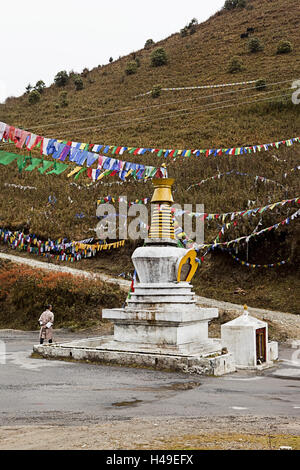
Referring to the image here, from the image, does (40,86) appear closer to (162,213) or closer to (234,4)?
(234,4)

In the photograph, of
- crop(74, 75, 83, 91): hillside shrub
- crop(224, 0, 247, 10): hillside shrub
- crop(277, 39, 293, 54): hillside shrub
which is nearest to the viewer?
crop(277, 39, 293, 54): hillside shrub

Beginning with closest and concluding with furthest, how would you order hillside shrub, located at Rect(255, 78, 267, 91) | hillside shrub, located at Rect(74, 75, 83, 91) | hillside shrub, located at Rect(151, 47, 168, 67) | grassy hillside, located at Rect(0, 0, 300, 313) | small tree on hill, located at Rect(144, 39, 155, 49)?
grassy hillside, located at Rect(0, 0, 300, 313) < hillside shrub, located at Rect(255, 78, 267, 91) < hillside shrub, located at Rect(151, 47, 168, 67) < hillside shrub, located at Rect(74, 75, 83, 91) < small tree on hill, located at Rect(144, 39, 155, 49)

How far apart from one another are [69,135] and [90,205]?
1835cm

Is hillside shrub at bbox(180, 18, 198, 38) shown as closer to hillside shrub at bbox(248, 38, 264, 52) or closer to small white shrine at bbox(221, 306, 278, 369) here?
hillside shrub at bbox(248, 38, 264, 52)

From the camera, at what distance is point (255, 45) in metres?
66.9

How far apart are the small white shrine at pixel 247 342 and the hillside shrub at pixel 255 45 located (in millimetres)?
61093

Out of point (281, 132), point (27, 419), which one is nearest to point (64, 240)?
point (281, 132)

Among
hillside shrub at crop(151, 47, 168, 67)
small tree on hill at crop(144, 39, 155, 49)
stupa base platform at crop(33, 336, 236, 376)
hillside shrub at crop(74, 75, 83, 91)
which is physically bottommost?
stupa base platform at crop(33, 336, 236, 376)

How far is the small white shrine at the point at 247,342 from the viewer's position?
1240 centimetres

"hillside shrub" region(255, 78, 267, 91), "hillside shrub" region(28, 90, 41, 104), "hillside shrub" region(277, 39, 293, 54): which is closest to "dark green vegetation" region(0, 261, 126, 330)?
"hillside shrub" region(255, 78, 267, 91)

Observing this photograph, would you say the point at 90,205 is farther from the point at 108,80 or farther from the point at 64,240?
the point at 108,80

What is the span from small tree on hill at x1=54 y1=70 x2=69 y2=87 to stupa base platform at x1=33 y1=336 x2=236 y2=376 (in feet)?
241

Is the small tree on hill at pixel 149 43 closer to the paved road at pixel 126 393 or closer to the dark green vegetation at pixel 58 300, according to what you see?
the dark green vegetation at pixel 58 300

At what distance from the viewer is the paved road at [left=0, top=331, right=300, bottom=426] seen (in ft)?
25.5
